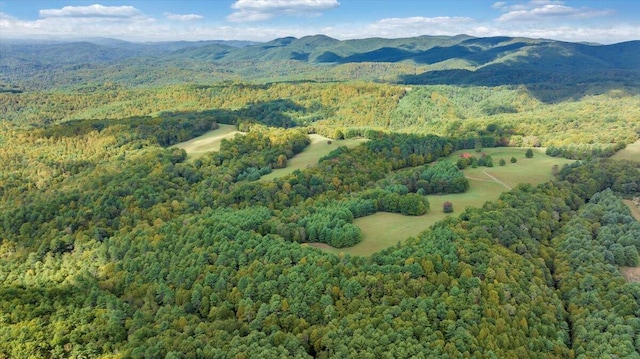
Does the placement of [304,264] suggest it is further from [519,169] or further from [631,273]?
[519,169]

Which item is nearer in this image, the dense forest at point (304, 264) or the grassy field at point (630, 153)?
the dense forest at point (304, 264)

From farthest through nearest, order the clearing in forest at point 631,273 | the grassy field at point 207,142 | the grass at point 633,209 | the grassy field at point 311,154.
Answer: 1. the grassy field at point 207,142
2. the grassy field at point 311,154
3. the grass at point 633,209
4. the clearing in forest at point 631,273

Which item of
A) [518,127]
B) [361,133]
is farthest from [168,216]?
[518,127]

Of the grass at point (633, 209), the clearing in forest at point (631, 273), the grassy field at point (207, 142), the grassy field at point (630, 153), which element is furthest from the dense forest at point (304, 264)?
the grassy field at point (207, 142)

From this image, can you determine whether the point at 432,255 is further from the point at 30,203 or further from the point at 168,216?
the point at 30,203

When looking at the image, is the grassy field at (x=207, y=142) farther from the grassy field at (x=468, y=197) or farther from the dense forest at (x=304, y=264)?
the grassy field at (x=468, y=197)

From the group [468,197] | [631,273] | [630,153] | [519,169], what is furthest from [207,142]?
[630,153]
